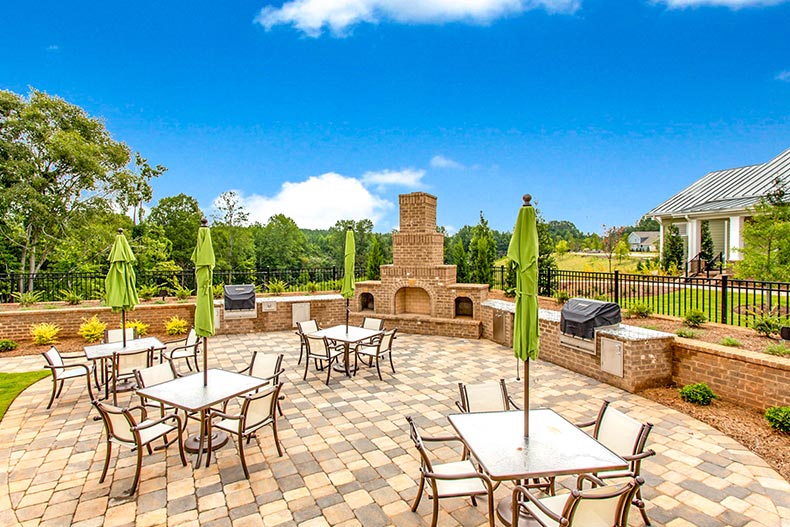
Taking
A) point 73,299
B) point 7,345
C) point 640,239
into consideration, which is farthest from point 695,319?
point 640,239

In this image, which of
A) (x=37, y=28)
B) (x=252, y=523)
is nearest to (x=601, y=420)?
(x=252, y=523)

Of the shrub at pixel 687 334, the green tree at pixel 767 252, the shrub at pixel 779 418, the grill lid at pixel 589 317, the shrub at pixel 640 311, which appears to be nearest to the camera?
the shrub at pixel 779 418

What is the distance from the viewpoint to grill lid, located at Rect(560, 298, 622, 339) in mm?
7332

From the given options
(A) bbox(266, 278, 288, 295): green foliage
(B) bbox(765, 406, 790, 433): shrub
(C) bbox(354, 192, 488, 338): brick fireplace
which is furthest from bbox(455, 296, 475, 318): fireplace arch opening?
(B) bbox(765, 406, 790, 433): shrub

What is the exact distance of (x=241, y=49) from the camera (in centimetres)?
1552

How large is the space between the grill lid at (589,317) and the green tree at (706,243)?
1516 cm

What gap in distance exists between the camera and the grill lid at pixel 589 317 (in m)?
7.33

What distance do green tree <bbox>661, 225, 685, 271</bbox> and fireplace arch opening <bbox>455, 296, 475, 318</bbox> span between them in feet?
43.5

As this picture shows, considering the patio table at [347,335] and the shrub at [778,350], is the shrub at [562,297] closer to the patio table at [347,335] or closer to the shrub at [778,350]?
the shrub at [778,350]

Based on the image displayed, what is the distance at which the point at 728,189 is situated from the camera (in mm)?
20969

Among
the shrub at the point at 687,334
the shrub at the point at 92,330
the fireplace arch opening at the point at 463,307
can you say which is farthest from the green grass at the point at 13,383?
the shrub at the point at 687,334

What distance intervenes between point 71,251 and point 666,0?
25.6 m

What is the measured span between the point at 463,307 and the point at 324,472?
26.7 feet

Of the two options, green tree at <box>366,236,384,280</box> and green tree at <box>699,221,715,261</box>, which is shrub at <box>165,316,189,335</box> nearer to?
green tree at <box>366,236,384,280</box>
